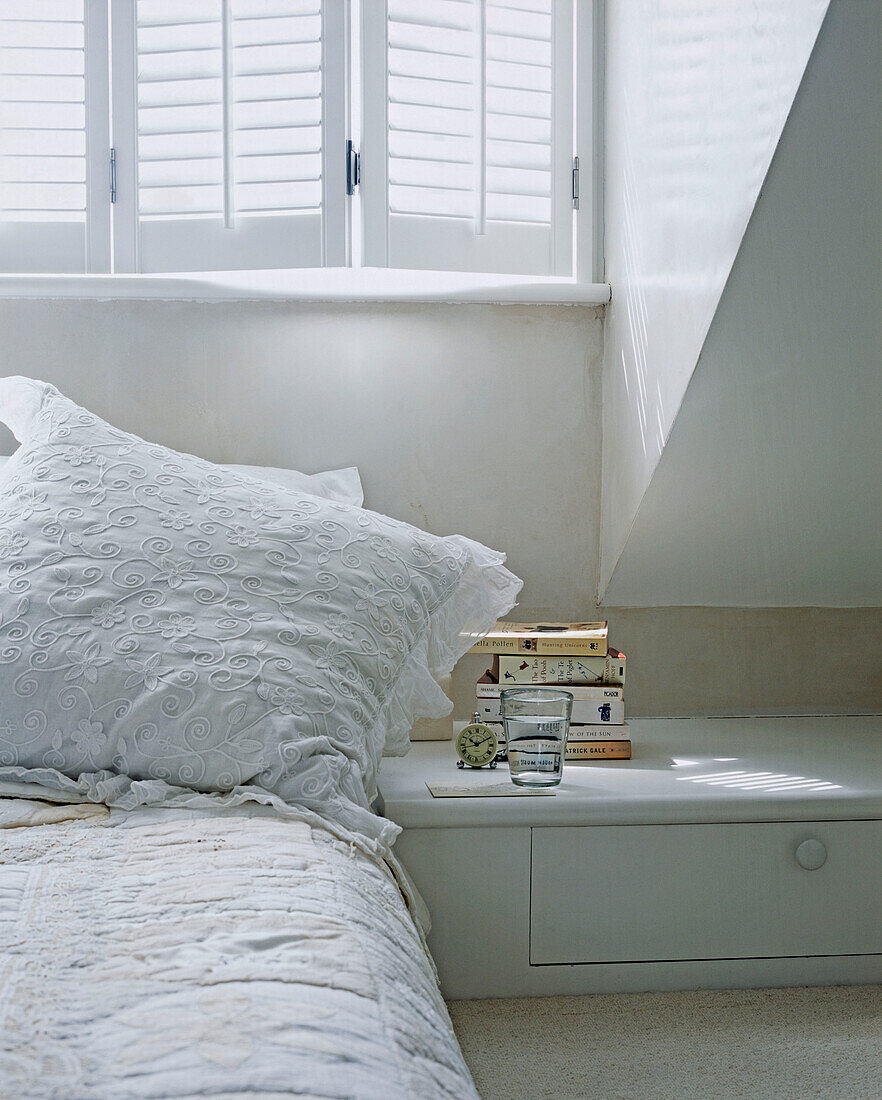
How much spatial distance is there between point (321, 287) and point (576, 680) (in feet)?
2.77

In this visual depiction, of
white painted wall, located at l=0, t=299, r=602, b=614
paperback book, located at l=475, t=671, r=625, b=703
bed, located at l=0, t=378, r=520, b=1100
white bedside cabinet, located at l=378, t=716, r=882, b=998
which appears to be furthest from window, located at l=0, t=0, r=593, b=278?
white bedside cabinet, located at l=378, t=716, r=882, b=998

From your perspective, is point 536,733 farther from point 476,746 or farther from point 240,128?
point 240,128

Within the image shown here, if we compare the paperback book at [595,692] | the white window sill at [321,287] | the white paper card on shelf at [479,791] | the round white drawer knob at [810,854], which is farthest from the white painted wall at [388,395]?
the round white drawer knob at [810,854]

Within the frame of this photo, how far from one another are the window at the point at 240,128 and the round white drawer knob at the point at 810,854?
1202 millimetres

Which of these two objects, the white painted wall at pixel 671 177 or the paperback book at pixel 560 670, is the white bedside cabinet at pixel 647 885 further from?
the white painted wall at pixel 671 177

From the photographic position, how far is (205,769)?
3.24 ft

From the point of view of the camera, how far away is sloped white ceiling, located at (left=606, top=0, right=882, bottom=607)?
3.48 ft

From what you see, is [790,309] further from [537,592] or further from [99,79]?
[99,79]

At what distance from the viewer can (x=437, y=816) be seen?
131 cm


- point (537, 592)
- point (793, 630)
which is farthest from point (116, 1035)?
point (793, 630)

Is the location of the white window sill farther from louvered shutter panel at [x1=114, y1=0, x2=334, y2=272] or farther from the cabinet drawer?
the cabinet drawer

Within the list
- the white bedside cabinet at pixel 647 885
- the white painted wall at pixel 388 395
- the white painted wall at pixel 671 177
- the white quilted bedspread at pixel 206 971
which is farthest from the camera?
the white painted wall at pixel 388 395

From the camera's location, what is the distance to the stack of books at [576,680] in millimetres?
1561

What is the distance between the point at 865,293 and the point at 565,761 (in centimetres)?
80
